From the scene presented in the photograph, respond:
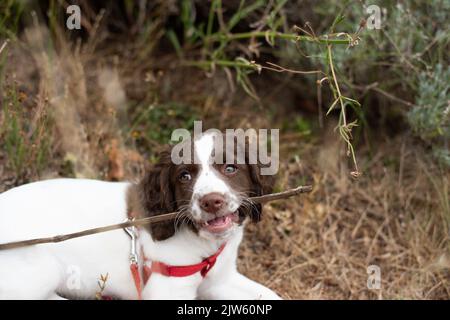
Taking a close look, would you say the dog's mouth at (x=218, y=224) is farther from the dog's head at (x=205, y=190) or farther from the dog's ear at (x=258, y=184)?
the dog's ear at (x=258, y=184)

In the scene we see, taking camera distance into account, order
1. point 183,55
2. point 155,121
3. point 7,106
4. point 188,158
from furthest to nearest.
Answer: point 183,55, point 155,121, point 7,106, point 188,158

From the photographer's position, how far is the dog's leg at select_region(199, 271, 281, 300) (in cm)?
374

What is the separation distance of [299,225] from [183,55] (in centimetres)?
193

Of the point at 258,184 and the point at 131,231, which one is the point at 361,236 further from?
the point at 131,231

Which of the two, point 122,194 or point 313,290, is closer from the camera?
point 122,194

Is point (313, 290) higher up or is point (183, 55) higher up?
point (183, 55)

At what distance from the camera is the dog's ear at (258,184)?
3408mm

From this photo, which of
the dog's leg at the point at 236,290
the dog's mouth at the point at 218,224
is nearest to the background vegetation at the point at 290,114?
the dog's leg at the point at 236,290

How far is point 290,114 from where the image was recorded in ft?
17.6

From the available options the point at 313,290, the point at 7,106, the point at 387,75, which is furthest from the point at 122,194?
the point at 387,75

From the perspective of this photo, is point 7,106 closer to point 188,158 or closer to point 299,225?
point 188,158

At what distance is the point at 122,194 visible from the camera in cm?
353

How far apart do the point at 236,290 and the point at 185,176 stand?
0.89 m

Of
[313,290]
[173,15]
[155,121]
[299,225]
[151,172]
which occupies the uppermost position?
[173,15]
